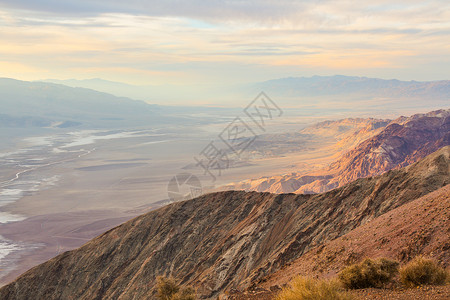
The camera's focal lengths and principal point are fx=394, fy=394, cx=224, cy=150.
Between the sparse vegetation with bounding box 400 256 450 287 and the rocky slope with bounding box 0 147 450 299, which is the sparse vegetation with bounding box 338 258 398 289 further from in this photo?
the rocky slope with bounding box 0 147 450 299

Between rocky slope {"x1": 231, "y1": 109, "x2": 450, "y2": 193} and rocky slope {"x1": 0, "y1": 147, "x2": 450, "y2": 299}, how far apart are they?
66.4 m

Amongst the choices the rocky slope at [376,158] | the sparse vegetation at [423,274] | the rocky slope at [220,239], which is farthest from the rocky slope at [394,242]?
the rocky slope at [376,158]

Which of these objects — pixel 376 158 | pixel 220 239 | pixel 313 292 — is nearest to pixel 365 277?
pixel 313 292

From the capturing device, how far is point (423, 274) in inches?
435

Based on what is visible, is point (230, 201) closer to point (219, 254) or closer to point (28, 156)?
point (219, 254)

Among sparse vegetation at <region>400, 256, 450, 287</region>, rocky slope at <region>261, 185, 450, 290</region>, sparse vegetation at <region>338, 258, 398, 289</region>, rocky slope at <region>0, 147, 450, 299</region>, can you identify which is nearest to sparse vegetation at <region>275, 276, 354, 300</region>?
sparse vegetation at <region>338, 258, 398, 289</region>

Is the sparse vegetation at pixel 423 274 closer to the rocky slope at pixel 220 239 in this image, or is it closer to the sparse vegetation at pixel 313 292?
the sparse vegetation at pixel 313 292

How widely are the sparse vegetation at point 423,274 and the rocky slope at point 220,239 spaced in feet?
32.3

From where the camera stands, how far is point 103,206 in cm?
9825

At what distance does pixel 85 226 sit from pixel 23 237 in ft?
38.8

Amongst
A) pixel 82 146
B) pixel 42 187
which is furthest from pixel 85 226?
pixel 82 146

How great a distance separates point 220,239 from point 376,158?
8465 cm

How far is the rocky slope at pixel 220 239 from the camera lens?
76.1 ft

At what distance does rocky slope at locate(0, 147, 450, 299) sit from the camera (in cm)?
2319
